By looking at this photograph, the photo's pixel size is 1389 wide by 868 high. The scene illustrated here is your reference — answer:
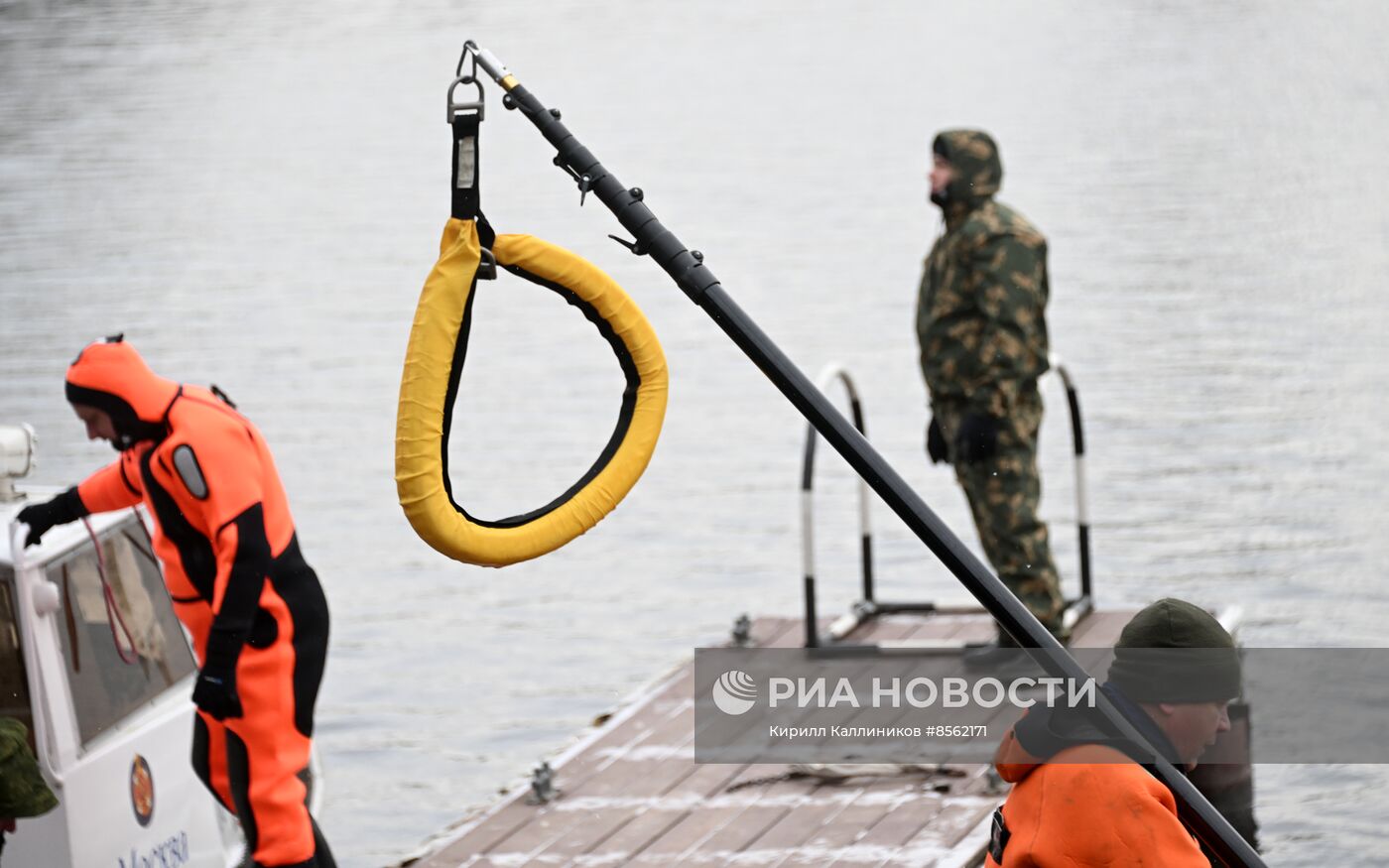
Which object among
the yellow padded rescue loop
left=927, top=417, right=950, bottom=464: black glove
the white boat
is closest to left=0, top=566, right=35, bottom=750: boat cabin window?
the white boat

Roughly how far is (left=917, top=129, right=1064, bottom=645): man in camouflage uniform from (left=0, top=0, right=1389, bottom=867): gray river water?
2.19 meters

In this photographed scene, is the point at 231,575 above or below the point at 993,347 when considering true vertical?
below

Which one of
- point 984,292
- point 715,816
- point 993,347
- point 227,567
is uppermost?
point 984,292

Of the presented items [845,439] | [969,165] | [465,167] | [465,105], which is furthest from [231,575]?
[969,165]

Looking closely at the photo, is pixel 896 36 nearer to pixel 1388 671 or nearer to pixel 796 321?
pixel 796 321

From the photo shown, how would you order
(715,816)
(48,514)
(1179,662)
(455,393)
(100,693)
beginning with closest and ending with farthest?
(1179,662) < (455,393) < (48,514) < (100,693) < (715,816)

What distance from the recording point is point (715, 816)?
24.8ft

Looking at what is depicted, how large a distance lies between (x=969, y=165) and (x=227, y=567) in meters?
3.75

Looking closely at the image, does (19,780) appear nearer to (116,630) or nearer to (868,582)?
(116,630)

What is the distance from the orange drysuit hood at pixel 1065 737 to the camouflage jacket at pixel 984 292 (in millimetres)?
4644

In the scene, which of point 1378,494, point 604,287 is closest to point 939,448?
point 604,287

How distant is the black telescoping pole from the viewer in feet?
12.8

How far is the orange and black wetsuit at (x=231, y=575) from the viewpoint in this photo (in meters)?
6.33

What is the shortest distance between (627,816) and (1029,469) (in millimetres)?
2337
